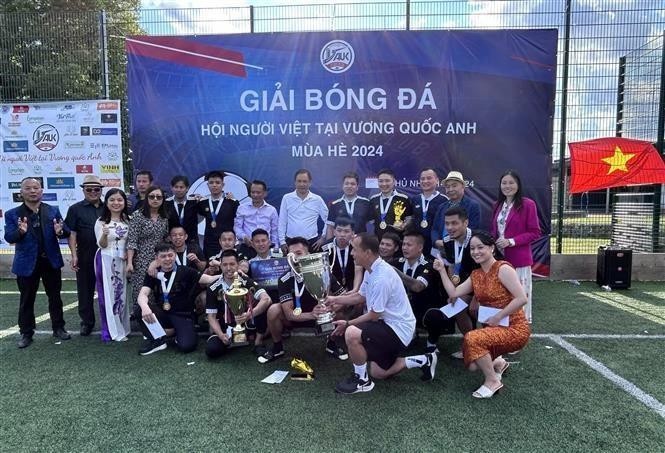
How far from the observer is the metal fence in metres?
6.57

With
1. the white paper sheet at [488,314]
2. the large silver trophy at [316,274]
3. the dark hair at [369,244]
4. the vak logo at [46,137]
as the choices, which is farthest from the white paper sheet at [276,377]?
the vak logo at [46,137]

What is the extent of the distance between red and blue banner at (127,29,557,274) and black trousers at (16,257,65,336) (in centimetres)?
251

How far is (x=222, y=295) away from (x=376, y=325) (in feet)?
5.41

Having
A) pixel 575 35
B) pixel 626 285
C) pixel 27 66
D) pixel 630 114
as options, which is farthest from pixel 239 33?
pixel 626 285

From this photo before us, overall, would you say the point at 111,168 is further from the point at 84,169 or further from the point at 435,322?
the point at 435,322

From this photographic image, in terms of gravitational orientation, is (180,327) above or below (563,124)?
below

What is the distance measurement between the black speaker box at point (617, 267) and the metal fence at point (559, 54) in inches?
20.1

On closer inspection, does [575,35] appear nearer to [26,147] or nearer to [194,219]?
[194,219]

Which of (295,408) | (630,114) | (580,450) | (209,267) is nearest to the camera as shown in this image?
(580,450)

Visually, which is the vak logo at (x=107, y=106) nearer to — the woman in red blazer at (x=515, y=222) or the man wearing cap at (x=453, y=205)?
the man wearing cap at (x=453, y=205)

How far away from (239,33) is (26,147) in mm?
3892

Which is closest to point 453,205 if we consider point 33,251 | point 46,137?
point 33,251

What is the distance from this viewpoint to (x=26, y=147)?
7.15 m

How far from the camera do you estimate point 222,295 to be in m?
4.27
